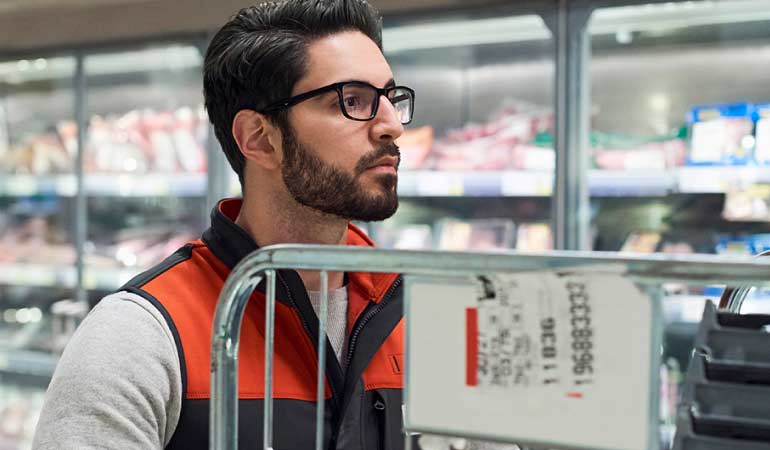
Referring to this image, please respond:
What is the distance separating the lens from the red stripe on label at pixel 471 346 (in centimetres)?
75

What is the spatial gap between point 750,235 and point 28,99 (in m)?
3.24

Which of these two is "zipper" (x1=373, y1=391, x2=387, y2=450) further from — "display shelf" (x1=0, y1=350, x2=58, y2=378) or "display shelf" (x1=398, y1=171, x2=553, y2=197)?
"display shelf" (x1=0, y1=350, x2=58, y2=378)

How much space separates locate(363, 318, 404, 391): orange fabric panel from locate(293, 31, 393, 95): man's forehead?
0.39 meters

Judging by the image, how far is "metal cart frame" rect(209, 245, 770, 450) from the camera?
Answer: 2.25 ft

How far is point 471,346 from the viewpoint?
75 cm

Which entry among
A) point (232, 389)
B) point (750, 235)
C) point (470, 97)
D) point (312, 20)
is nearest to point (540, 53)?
point (470, 97)

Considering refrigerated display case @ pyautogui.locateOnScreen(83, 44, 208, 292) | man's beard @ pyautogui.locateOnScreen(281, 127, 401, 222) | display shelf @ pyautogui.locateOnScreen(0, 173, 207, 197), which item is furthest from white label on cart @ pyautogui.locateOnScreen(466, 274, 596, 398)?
refrigerated display case @ pyautogui.locateOnScreen(83, 44, 208, 292)

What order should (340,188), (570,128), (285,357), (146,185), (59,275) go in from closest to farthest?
1. (285,357)
2. (340,188)
3. (570,128)
4. (146,185)
5. (59,275)

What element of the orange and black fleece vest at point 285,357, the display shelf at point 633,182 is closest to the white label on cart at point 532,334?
the orange and black fleece vest at point 285,357

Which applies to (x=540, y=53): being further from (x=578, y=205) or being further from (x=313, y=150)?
(x=313, y=150)

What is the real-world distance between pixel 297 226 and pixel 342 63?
264mm

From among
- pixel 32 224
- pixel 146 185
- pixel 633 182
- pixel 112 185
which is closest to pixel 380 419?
pixel 633 182

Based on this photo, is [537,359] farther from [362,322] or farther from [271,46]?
[271,46]

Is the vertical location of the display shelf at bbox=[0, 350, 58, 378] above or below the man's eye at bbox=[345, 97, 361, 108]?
below
